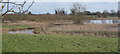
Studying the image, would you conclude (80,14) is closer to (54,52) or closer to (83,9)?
(83,9)

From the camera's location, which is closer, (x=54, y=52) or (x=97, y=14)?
(x=54, y=52)

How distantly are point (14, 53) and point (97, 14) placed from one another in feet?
148

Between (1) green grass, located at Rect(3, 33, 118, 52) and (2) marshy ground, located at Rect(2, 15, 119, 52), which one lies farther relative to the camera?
(2) marshy ground, located at Rect(2, 15, 119, 52)

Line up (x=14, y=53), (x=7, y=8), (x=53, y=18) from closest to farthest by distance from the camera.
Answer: (x=7, y=8) < (x=14, y=53) < (x=53, y=18)

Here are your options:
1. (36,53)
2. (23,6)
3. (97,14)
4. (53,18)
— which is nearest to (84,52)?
(36,53)

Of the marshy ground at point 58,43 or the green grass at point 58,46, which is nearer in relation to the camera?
the green grass at point 58,46

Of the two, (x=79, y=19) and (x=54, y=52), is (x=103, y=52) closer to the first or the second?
(x=54, y=52)

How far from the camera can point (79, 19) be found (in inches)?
1396

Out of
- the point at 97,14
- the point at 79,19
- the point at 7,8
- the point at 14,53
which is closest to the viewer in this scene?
the point at 7,8

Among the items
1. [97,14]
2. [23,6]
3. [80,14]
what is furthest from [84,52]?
[97,14]

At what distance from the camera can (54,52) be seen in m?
7.88

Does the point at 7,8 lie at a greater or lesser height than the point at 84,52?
greater

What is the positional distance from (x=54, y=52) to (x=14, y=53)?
1.46 m

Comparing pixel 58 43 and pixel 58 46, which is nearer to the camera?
pixel 58 46
